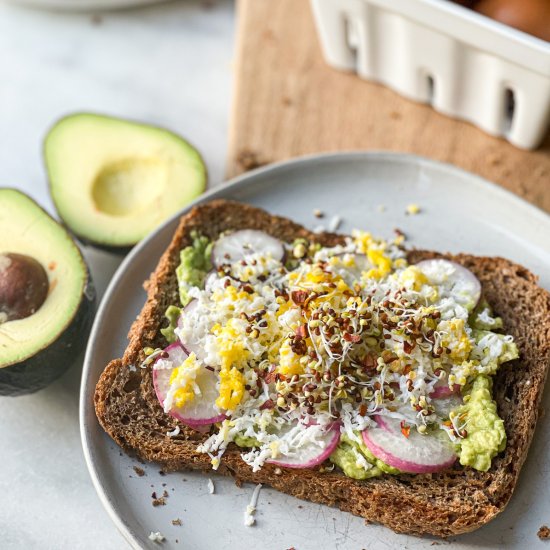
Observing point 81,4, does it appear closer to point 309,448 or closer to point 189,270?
point 189,270

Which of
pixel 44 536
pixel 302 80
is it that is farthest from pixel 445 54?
pixel 44 536

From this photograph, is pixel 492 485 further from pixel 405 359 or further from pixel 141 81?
pixel 141 81

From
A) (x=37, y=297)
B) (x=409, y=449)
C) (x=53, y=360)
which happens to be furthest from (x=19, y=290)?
(x=409, y=449)

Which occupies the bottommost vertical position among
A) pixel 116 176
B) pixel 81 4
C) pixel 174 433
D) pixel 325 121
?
pixel 174 433

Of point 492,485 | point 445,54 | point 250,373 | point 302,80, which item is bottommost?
point 492,485

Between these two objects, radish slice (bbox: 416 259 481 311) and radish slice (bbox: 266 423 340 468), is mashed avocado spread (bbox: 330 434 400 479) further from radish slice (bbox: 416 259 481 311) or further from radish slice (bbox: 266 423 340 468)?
radish slice (bbox: 416 259 481 311)

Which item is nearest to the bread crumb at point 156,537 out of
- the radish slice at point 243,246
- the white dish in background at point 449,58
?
the radish slice at point 243,246
